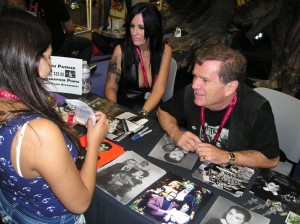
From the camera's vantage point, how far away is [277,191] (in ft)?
4.49

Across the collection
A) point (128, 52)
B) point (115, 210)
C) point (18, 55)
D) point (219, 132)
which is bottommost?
point (115, 210)

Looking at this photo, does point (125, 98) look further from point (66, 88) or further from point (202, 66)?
point (202, 66)

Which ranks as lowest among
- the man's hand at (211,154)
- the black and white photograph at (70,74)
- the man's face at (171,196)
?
the man's face at (171,196)

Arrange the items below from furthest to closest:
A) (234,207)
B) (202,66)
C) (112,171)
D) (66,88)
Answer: (66,88), (202,66), (112,171), (234,207)

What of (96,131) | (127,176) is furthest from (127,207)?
(96,131)

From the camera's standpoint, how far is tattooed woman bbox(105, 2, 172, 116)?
242cm

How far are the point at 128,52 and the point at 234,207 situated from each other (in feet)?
5.24

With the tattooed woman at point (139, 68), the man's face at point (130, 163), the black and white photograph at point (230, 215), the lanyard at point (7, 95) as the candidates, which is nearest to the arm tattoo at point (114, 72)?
the tattooed woman at point (139, 68)

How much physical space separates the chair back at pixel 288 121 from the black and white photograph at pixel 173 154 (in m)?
0.80

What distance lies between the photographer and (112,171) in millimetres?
1419

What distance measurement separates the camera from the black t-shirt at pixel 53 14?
3.33 m

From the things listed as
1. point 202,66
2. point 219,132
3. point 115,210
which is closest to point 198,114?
point 219,132

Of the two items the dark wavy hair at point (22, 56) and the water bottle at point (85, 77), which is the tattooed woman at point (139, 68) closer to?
the water bottle at point (85, 77)

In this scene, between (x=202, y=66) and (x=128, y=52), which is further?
(x=128, y=52)
